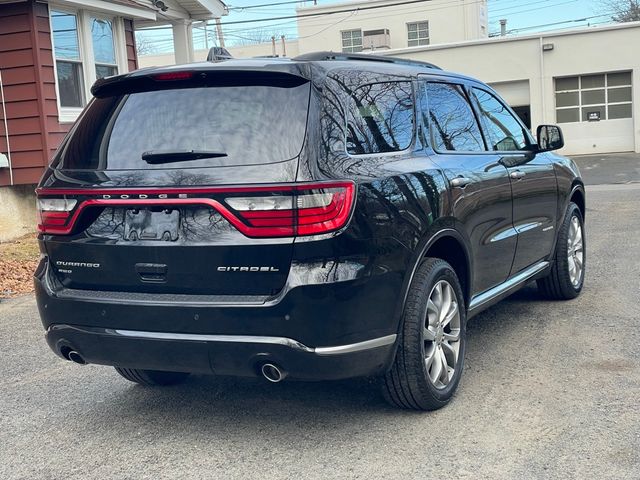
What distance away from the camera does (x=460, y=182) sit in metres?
4.44

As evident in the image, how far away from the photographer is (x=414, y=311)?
3867 mm

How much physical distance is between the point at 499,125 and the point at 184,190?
286 centimetres

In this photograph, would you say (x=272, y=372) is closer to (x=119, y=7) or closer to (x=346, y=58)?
(x=346, y=58)

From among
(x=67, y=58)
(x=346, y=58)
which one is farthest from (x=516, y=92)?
(x=346, y=58)

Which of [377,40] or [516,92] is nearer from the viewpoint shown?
[516,92]

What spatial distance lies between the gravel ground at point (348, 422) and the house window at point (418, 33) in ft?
125

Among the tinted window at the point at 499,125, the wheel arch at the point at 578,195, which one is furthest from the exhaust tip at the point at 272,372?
the wheel arch at the point at 578,195

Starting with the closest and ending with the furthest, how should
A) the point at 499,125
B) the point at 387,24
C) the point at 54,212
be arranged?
the point at 54,212
the point at 499,125
the point at 387,24

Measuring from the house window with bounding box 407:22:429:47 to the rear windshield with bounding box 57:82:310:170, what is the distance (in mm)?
39512

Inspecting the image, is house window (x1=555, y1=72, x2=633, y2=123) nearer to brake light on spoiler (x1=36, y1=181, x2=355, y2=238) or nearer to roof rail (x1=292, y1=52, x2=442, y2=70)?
roof rail (x1=292, y1=52, x2=442, y2=70)

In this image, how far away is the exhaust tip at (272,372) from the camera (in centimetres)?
348

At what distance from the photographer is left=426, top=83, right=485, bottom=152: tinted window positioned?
459cm

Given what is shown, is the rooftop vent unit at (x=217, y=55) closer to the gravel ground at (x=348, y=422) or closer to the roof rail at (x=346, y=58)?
the roof rail at (x=346, y=58)

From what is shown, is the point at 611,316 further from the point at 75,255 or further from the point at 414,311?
the point at 75,255
